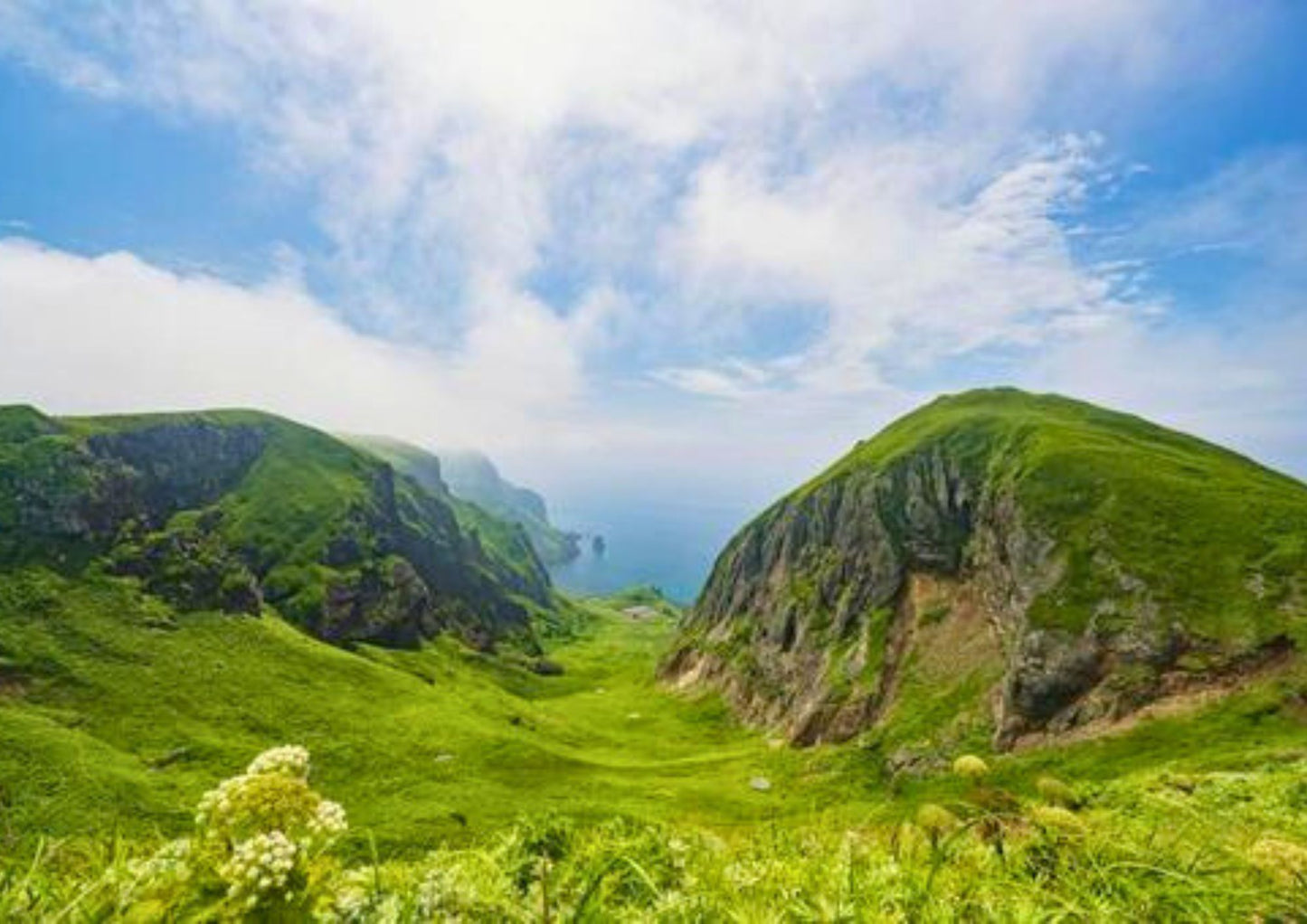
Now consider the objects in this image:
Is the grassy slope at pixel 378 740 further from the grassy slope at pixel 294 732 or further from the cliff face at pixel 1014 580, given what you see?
the cliff face at pixel 1014 580

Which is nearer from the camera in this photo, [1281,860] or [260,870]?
[260,870]

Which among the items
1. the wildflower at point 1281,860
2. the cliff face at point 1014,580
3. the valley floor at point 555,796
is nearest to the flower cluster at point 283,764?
the valley floor at point 555,796

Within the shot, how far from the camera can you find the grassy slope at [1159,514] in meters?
59.2

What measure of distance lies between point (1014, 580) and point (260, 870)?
262 feet

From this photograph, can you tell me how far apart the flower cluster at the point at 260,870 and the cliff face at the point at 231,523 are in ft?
443

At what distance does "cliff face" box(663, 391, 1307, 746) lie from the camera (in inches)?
2304

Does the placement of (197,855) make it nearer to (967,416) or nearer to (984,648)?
(984,648)

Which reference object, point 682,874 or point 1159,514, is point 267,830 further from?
point 1159,514

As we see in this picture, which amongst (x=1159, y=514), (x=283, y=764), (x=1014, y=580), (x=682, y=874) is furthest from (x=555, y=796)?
(x=283, y=764)

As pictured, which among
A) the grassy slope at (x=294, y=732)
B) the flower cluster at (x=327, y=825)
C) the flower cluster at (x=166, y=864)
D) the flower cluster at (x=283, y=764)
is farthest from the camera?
the grassy slope at (x=294, y=732)

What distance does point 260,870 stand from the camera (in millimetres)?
4281

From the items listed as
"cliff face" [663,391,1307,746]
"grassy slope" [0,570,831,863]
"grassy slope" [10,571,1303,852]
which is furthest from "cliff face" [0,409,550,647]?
"cliff face" [663,391,1307,746]

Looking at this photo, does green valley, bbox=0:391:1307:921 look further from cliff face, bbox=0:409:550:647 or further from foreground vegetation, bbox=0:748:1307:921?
cliff face, bbox=0:409:550:647

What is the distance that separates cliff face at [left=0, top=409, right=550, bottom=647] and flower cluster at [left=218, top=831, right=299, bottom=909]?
13492 cm
